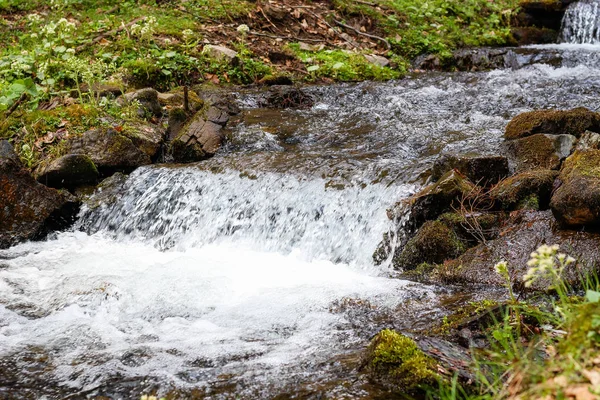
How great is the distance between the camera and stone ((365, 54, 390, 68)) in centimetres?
1264

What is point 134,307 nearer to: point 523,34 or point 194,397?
point 194,397

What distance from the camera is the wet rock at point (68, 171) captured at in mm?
7378

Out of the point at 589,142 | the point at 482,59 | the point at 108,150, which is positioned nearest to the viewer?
the point at 589,142

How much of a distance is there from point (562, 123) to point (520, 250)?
2.44 metres

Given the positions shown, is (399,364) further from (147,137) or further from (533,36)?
(533,36)

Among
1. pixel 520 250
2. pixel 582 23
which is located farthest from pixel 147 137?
pixel 582 23

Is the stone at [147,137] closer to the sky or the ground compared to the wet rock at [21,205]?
closer to the sky

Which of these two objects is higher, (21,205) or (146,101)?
(146,101)

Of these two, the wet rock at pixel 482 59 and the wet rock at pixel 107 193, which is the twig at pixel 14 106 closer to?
the wet rock at pixel 107 193

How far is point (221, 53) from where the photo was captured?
1156 centimetres

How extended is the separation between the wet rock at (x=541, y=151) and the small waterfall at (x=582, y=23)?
9.96 metres

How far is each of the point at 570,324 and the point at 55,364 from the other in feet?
10.5

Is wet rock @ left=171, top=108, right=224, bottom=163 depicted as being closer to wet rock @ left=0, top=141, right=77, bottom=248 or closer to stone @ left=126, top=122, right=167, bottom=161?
stone @ left=126, top=122, right=167, bottom=161

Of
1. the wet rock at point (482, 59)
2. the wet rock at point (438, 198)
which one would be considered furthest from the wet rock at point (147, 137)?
the wet rock at point (482, 59)
